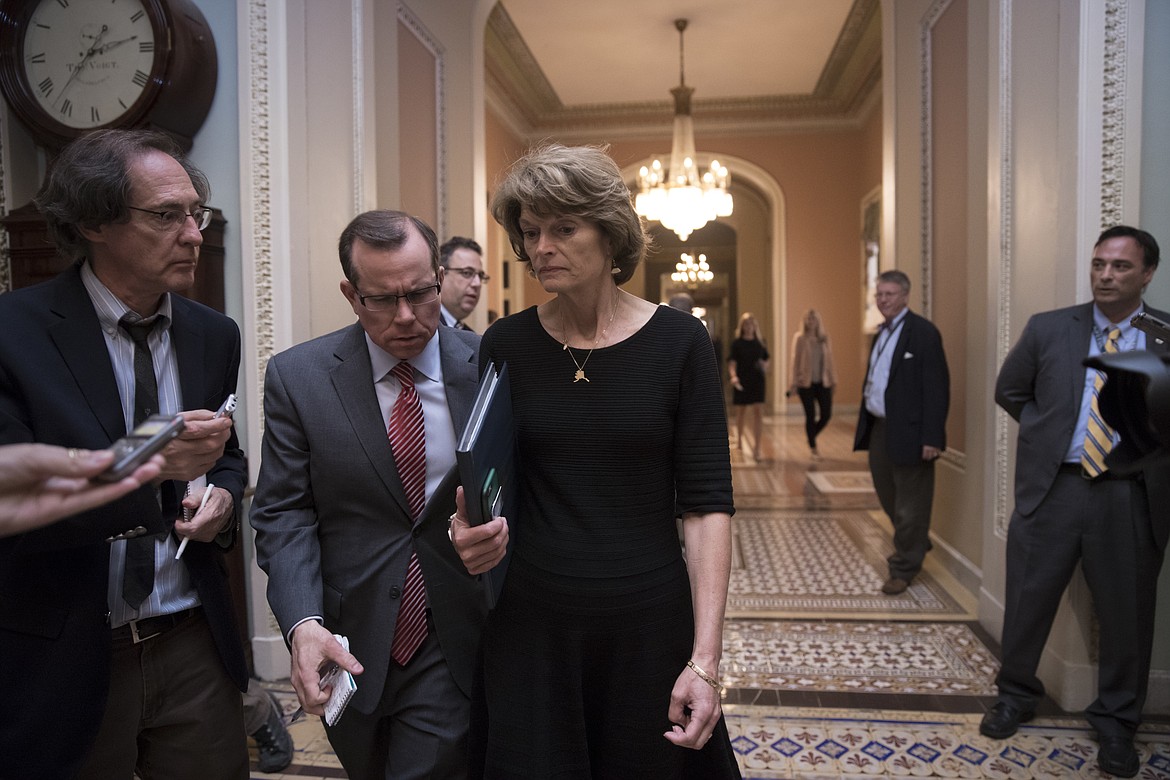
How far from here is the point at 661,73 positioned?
11727 millimetres

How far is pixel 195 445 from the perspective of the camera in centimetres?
133

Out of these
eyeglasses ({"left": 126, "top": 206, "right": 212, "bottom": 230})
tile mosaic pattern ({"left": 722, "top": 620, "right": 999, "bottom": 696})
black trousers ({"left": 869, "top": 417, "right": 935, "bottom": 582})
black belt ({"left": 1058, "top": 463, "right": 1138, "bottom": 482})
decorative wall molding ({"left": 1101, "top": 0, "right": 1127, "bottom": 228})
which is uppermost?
decorative wall molding ({"left": 1101, "top": 0, "right": 1127, "bottom": 228})

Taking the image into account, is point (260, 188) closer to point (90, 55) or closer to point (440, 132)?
point (90, 55)

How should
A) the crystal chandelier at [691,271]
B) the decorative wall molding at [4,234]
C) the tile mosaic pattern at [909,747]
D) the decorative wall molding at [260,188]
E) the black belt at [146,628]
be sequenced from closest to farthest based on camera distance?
1. the black belt at [146,628]
2. the tile mosaic pattern at [909,747]
3. the decorative wall molding at [4,234]
4. the decorative wall molding at [260,188]
5. the crystal chandelier at [691,271]

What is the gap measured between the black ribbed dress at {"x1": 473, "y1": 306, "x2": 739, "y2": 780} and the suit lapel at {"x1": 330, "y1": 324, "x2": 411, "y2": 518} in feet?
1.04

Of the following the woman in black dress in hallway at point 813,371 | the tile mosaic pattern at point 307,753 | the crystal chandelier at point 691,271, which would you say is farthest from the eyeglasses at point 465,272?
the crystal chandelier at point 691,271

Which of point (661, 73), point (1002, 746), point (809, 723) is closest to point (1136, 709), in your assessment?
point (1002, 746)

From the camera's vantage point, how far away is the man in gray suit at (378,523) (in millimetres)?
1604

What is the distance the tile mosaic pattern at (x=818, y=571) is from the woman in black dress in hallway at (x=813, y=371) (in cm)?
317

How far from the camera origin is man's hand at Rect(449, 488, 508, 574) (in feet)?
4.02

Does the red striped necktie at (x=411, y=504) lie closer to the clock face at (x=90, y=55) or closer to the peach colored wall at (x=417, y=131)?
the clock face at (x=90, y=55)

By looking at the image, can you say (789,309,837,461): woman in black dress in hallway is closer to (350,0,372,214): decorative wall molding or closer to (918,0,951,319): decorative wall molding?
(918,0,951,319): decorative wall molding

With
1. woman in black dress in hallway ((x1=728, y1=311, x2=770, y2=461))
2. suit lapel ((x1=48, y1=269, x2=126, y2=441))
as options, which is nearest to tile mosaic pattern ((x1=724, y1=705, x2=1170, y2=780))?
suit lapel ((x1=48, y1=269, x2=126, y2=441))

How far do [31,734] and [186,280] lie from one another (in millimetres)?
877
